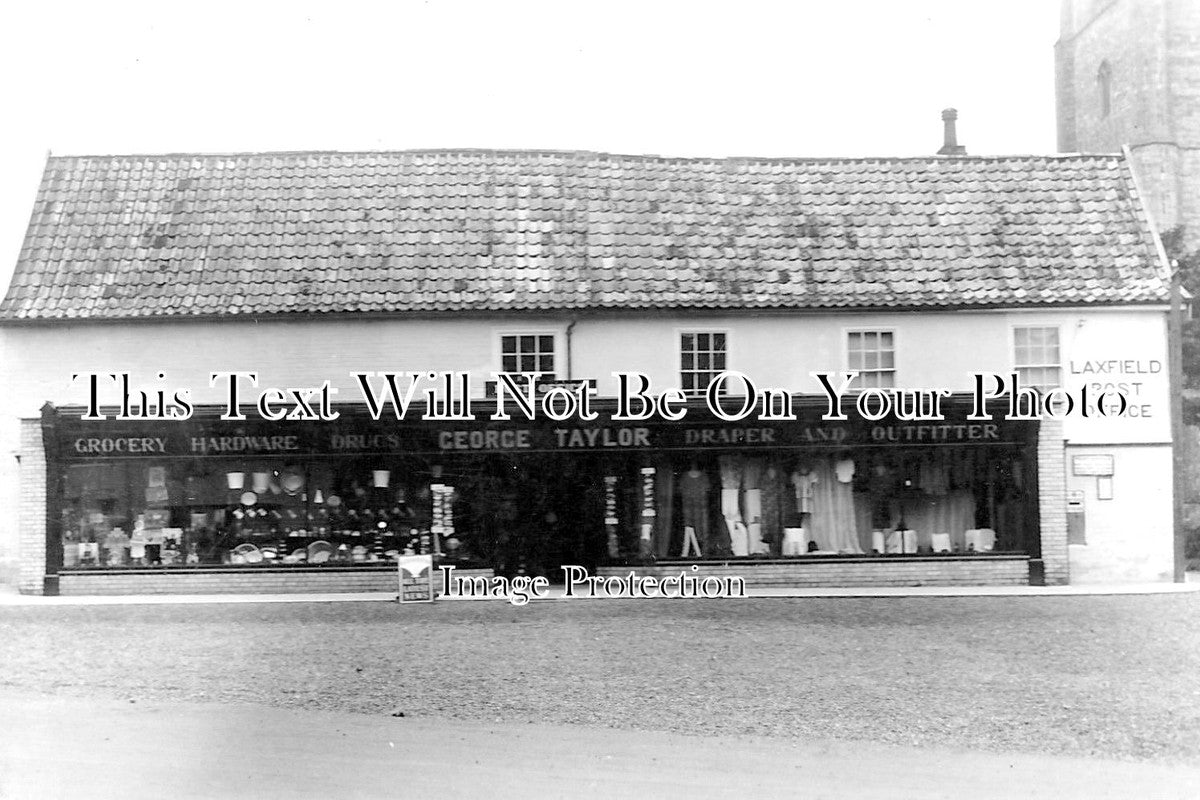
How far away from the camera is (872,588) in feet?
63.3

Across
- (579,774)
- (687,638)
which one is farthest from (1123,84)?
(579,774)

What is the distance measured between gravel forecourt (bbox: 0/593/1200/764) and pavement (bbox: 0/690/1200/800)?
45 cm

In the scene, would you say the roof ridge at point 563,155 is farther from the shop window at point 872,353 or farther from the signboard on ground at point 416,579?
the signboard on ground at point 416,579

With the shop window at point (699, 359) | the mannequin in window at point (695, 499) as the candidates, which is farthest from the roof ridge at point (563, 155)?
the mannequin in window at point (695, 499)

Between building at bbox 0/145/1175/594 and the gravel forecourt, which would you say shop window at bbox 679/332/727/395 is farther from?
the gravel forecourt

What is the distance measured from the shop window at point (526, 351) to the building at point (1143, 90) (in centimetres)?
2087

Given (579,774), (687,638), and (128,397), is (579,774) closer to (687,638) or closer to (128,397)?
(687,638)

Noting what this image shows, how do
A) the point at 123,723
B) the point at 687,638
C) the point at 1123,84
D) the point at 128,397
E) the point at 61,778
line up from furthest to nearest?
1. the point at 1123,84
2. the point at 128,397
3. the point at 687,638
4. the point at 123,723
5. the point at 61,778

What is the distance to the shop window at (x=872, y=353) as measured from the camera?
18281 millimetres

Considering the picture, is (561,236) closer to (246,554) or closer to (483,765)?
(246,554)

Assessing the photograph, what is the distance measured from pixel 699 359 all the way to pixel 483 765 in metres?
11.5

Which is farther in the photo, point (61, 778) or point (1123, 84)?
point (1123, 84)

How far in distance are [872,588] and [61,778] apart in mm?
14045

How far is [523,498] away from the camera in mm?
19141
